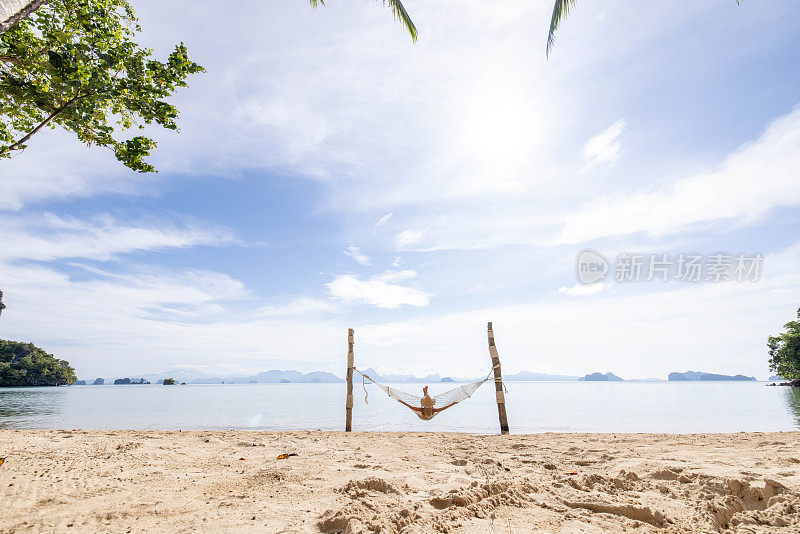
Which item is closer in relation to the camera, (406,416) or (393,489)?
(393,489)

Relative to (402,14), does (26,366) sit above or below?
below

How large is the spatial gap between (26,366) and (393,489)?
7038 cm

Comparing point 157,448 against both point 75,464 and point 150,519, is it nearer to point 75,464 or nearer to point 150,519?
point 75,464

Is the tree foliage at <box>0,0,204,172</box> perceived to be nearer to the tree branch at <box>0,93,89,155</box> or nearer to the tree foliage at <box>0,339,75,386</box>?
the tree branch at <box>0,93,89,155</box>

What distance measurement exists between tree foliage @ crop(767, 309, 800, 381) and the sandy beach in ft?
121

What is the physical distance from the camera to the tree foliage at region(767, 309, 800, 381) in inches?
1141

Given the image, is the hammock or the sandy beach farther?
the hammock

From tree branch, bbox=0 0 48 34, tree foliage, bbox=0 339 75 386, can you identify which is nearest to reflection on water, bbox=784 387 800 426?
tree branch, bbox=0 0 48 34

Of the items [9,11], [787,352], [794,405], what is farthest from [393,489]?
[787,352]

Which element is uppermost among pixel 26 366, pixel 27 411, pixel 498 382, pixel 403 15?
pixel 403 15

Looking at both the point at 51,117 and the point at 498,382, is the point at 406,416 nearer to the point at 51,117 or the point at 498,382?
the point at 498,382

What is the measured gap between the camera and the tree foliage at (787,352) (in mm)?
28984

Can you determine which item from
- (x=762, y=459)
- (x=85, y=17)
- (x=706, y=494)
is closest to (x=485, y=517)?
(x=706, y=494)

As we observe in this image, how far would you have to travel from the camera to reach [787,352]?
29.7 m
